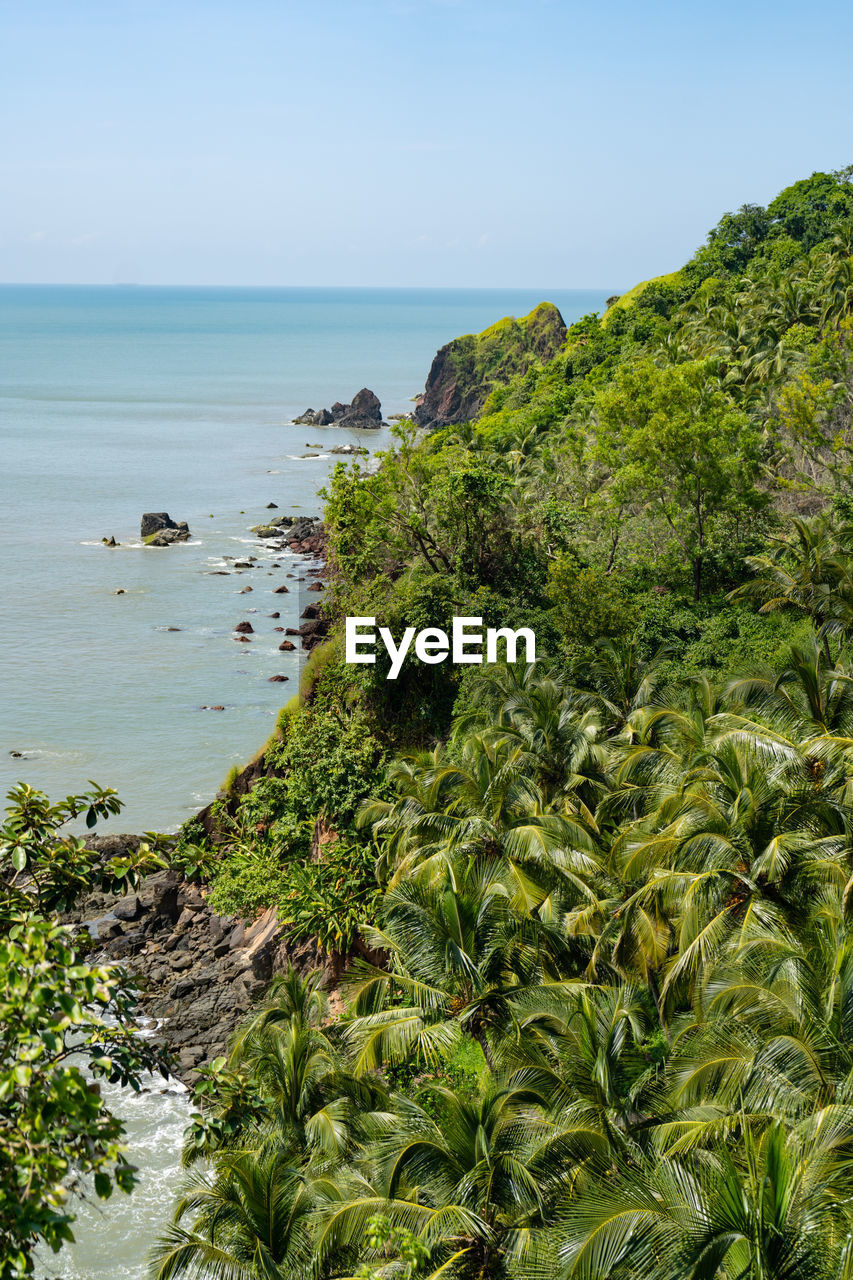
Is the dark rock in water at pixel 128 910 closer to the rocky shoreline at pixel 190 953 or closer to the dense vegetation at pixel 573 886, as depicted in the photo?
the rocky shoreline at pixel 190 953

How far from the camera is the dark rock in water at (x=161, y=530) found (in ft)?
235

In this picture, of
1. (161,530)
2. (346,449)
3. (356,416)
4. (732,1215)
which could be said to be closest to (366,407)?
(356,416)

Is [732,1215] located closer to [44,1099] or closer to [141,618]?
[44,1099]

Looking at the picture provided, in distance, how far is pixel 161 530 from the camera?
238ft

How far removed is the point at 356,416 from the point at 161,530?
56.0m

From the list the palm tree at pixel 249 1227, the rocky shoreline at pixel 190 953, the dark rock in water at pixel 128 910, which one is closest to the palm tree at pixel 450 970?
the palm tree at pixel 249 1227

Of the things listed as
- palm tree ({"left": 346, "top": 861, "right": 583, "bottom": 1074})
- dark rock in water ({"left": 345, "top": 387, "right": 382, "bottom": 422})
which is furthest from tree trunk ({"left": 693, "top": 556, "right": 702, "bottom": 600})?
dark rock in water ({"left": 345, "top": 387, "right": 382, "bottom": 422})

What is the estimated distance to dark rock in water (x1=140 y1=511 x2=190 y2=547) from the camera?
2815 inches

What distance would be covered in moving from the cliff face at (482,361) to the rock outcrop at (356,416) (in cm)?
517

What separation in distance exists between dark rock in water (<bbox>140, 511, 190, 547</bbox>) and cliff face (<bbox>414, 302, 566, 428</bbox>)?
44250 millimetres

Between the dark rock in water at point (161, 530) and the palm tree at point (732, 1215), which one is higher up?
the dark rock in water at point (161, 530)

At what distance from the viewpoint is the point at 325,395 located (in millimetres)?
151750

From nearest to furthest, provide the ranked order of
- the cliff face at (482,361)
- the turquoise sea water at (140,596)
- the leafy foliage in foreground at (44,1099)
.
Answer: the leafy foliage in foreground at (44,1099), the turquoise sea water at (140,596), the cliff face at (482,361)

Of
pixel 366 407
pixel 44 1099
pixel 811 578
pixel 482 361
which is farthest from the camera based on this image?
pixel 366 407
